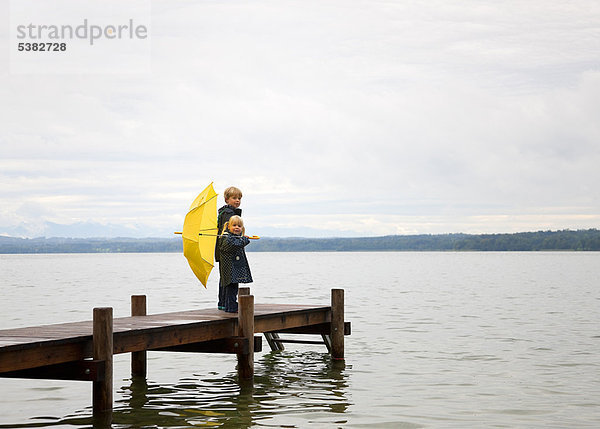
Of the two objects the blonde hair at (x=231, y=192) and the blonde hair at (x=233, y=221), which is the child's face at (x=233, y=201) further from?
the blonde hair at (x=233, y=221)

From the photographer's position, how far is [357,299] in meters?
39.5

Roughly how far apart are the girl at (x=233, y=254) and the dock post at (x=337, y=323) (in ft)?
9.56

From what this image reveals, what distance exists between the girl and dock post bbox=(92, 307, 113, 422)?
332 cm

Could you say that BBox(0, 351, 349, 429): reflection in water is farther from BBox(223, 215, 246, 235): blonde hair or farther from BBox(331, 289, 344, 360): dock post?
BBox(223, 215, 246, 235): blonde hair

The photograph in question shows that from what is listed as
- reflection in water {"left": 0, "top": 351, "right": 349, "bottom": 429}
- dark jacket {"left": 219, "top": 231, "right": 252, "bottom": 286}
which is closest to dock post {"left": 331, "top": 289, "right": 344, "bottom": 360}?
reflection in water {"left": 0, "top": 351, "right": 349, "bottom": 429}

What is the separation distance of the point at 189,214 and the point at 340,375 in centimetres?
470

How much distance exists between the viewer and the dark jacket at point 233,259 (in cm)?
1373

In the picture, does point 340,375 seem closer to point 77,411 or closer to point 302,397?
point 302,397

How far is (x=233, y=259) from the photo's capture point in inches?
547

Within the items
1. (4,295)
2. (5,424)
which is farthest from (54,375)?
(4,295)

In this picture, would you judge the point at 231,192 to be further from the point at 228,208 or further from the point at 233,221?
the point at 233,221

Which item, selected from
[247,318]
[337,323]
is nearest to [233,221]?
[247,318]

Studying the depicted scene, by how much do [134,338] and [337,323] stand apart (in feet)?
19.5

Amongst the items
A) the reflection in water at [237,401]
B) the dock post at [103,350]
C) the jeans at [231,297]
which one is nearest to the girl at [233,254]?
the jeans at [231,297]
